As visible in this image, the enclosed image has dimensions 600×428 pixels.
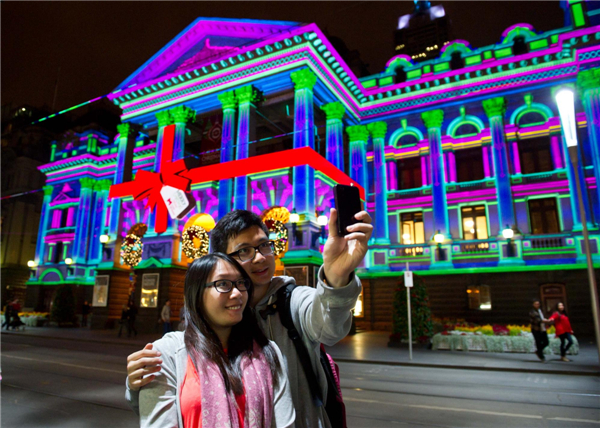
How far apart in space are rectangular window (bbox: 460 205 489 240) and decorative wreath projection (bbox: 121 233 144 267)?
21031 millimetres

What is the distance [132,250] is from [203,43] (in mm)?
14789

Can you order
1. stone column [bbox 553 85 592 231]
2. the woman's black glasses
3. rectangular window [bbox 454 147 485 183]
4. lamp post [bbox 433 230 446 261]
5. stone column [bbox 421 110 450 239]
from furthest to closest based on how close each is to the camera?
1. rectangular window [bbox 454 147 485 183]
2. stone column [bbox 421 110 450 239]
3. lamp post [bbox 433 230 446 261]
4. stone column [bbox 553 85 592 231]
5. the woman's black glasses

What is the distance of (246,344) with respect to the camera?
2203 mm

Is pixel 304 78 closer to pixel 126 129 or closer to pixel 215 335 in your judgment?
pixel 126 129

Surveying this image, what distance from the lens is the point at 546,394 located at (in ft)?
27.8

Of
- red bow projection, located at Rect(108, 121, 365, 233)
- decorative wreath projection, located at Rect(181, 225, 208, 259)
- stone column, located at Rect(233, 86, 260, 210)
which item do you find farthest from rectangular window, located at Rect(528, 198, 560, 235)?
decorative wreath projection, located at Rect(181, 225, 208, 259)

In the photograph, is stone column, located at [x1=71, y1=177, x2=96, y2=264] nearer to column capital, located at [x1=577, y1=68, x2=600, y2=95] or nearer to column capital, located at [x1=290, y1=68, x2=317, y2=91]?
column capital, located at [x1=290, y1=68, x2=317, y2=91]

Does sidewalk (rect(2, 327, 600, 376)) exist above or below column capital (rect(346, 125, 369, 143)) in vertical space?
below

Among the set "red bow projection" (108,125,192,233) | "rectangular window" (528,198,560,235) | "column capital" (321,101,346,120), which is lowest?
"rectangular window" (528,198,560,235)

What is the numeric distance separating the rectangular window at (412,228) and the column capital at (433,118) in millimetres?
5963

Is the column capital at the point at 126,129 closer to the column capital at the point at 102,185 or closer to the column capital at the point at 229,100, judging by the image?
the column capital at the point at 229,100

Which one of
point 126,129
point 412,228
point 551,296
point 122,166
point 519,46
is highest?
point 519,46

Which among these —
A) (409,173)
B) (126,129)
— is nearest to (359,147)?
(409,173)

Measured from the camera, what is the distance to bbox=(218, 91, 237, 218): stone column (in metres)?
24.3
